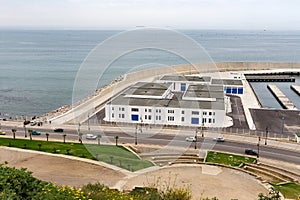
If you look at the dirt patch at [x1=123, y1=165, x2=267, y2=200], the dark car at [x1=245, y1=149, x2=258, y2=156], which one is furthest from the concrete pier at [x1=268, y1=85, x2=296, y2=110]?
the dirt patch at [x1=123, y1=165, x2=267, y2=200]

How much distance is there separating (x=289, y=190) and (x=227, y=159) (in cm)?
513

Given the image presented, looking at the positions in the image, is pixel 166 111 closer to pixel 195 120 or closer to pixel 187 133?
pixel 195 120

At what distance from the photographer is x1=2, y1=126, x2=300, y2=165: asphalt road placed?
24.3 m

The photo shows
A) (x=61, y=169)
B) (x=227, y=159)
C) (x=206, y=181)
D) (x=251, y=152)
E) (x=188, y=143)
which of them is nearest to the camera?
(x=206, y=181)

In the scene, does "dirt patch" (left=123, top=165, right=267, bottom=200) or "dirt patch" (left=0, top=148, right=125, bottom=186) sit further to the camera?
"dirt patch" (left=0, top=148, right=125, bottom=186)

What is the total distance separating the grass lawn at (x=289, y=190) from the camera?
58.6 ft

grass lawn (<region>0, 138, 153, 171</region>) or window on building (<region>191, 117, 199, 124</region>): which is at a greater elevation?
window on building (<region>191, 117, 199, 124</region>)

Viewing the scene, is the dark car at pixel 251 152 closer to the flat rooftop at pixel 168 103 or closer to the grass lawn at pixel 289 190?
the grass lawn at pixel 289 190

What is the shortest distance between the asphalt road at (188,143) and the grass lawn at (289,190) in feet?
13.0

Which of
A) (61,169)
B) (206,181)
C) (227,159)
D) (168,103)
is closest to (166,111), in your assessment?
(168,103)

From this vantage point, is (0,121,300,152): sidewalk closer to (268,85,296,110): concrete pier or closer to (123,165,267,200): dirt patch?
(123,165,267,200): dirt patch

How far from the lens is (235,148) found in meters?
25.6

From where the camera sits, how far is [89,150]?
79.9 feet

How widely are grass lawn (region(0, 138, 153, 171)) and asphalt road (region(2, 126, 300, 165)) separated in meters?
1.55
